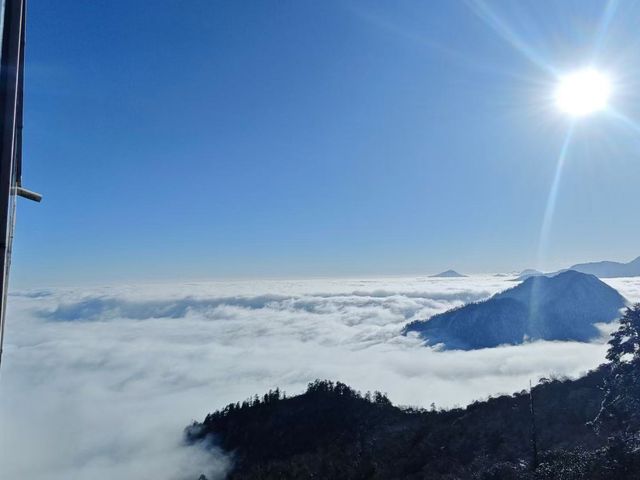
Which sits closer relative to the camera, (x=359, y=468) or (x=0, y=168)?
(x=0, y=168)

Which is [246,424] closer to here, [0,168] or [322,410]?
[322,410]

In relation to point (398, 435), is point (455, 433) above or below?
above

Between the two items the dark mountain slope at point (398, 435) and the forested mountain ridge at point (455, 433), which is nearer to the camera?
the forested mountain ridge at point (455, 433)

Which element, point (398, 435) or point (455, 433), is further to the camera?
point (398, 435)

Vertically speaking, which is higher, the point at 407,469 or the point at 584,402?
the point at 584,402

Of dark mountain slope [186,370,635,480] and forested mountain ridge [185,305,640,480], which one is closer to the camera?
forested mountain ridge [185,305,640,480]

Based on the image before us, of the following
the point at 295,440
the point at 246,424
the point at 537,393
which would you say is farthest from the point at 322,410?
the point at 537,393

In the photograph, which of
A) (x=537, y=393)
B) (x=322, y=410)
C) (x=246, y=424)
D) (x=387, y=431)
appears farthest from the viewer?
(x=246, y=424)

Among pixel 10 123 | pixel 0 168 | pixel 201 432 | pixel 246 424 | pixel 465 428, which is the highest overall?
pixel 10 123
